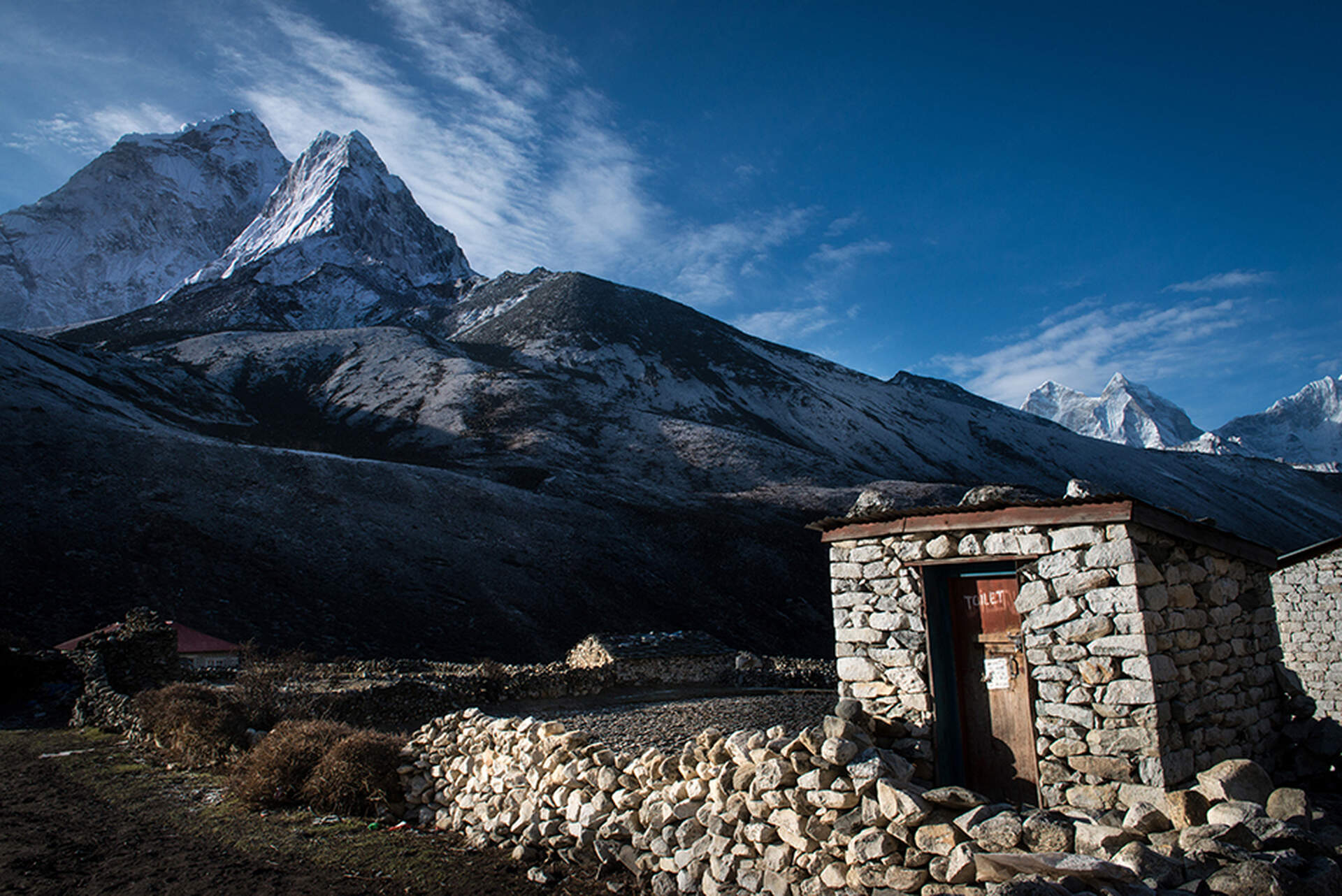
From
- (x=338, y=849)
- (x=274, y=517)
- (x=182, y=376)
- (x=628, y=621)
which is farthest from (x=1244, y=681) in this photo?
(x=182, y=376)

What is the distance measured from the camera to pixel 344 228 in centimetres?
16425

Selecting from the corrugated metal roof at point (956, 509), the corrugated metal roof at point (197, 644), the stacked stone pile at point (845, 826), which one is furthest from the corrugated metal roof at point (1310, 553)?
the corrugated metal roof at point (197, 644)

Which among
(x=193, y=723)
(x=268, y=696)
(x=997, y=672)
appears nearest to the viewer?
(x=997, y=672)

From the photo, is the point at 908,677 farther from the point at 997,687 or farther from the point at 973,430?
the point at 973,430

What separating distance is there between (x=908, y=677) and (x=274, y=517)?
3422 centimetres

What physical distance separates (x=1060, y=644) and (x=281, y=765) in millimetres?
9472

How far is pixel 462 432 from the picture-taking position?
6675 cm

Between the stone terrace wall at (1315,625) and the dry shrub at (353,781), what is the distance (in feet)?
50.0

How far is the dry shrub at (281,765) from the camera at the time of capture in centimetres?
973

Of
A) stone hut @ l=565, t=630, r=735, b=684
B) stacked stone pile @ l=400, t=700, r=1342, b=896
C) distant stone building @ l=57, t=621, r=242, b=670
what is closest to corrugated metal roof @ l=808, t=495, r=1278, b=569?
stacked stone pile @ l=400, t=700, r=1342, b=896

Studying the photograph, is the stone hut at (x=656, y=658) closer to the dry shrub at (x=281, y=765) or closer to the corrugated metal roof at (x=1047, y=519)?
the dry shrub at (x=281, y=765)

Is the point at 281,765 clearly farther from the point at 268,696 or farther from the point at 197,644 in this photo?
the point at 197,644

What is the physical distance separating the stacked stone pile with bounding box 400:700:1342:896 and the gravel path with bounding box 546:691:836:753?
976 mm

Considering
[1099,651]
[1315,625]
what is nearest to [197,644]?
[1099,651]
